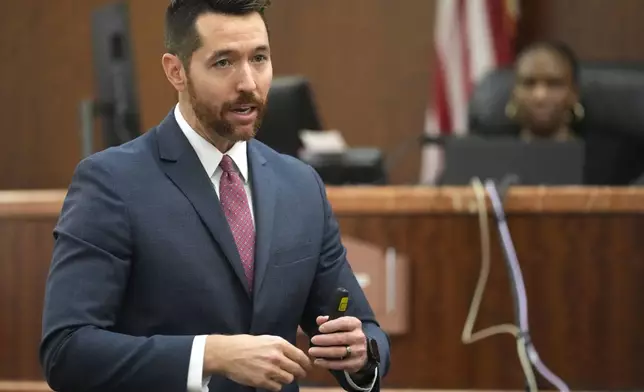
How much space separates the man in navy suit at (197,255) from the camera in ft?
4.80

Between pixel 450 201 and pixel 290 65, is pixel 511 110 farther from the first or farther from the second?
pixel 290 65

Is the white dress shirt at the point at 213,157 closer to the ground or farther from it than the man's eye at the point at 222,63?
closer to the ground

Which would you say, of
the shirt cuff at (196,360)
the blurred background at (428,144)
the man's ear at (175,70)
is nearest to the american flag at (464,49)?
the blurred background at (428,144)

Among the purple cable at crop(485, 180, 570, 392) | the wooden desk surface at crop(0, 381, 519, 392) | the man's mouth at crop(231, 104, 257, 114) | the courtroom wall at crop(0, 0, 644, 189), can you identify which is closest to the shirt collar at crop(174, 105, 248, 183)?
the man's mouth at crop(231, 104, 257, 114)

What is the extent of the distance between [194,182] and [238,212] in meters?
0.09

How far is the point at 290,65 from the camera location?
534 cm

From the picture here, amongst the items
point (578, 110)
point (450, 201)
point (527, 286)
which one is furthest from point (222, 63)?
point (578, 110)

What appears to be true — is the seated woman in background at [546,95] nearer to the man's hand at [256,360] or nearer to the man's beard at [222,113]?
the man's beard at [222,113]

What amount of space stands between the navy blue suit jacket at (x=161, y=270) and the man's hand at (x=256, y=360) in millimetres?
55

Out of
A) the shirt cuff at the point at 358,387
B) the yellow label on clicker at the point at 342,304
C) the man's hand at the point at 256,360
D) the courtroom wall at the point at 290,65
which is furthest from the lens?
the courtroom wall at the point at 290,65

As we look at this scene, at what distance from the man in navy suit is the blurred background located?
934 mm

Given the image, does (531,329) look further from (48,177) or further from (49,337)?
(48,177)

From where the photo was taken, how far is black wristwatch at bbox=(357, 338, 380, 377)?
5.16ft

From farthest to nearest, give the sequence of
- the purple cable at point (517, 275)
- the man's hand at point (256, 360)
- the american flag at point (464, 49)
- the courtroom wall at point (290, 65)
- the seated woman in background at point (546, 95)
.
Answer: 1. the courtroom wall at point (290, 65)
2. the american flag at point (464, 49)
3. the seated woman in background at point (546, 95)
4. the purple cable at point (517, 275)
5. the man's hand at point (256, 360)
